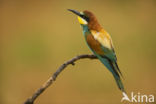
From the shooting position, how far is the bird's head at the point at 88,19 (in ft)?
5.55

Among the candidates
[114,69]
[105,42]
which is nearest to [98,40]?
[105,42]

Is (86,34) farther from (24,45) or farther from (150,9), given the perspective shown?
(24,45)

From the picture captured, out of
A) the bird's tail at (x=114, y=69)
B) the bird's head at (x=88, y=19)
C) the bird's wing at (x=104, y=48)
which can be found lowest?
the bird's tail at (x=114, y=69)

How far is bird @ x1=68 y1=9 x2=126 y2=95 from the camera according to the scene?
1684 millimetres

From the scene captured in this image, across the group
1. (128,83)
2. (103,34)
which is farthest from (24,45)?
(103,34)

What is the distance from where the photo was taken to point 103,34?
1.74 m

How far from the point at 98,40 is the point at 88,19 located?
0.42 feet

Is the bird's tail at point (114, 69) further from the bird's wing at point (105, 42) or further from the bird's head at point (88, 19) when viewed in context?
the bird's head at point (88, 19)

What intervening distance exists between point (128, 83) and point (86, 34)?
0.67 m

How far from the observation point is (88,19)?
1.71 meters

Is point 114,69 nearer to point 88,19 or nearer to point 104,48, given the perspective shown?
point 104,48

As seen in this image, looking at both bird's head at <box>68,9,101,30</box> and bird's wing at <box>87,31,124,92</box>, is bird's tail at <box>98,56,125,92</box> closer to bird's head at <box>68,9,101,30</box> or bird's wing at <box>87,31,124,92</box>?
bird's wing at <box>87,31,124,92</box>

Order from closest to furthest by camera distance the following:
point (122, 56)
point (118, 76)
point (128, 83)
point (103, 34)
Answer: point (118, 76)
point (103, 34)
point (128, 83)
point (122, 56)

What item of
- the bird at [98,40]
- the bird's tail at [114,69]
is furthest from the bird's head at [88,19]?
the bird's tail at [114,69]
